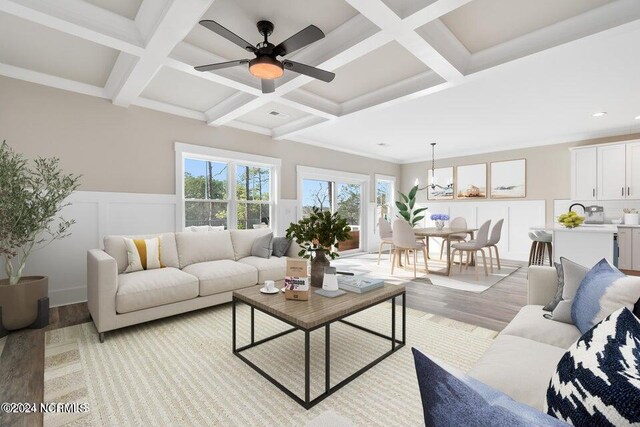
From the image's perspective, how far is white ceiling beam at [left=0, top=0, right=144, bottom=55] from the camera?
196 cm

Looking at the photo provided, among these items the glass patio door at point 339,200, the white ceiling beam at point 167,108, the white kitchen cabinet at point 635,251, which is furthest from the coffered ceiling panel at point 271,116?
the white kitchen cabinet at point 635,251

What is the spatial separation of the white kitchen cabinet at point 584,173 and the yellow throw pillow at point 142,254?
22.9 feet

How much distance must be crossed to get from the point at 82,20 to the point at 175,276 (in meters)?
2.15

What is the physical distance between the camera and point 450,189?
7316mm

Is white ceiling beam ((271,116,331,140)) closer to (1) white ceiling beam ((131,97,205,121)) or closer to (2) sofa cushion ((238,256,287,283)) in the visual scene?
(1) white ceiling beam ((131,97,205,121))

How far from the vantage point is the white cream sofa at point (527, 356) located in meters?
1.07

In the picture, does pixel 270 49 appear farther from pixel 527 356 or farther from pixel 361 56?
pixel 527 356

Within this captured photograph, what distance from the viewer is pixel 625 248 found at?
4.63 m

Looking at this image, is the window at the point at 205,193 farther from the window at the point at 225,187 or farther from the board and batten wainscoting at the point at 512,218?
the board and batten wainscoting at the point at 512,218

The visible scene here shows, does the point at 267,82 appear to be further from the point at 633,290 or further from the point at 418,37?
the point at 633,290

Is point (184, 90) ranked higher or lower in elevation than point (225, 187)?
higher

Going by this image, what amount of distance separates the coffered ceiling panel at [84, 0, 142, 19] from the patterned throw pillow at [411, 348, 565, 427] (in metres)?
2.86

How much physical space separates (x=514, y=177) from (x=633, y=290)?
603 cm

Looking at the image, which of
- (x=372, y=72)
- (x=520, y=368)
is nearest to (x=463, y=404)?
(x=520, y=368)
